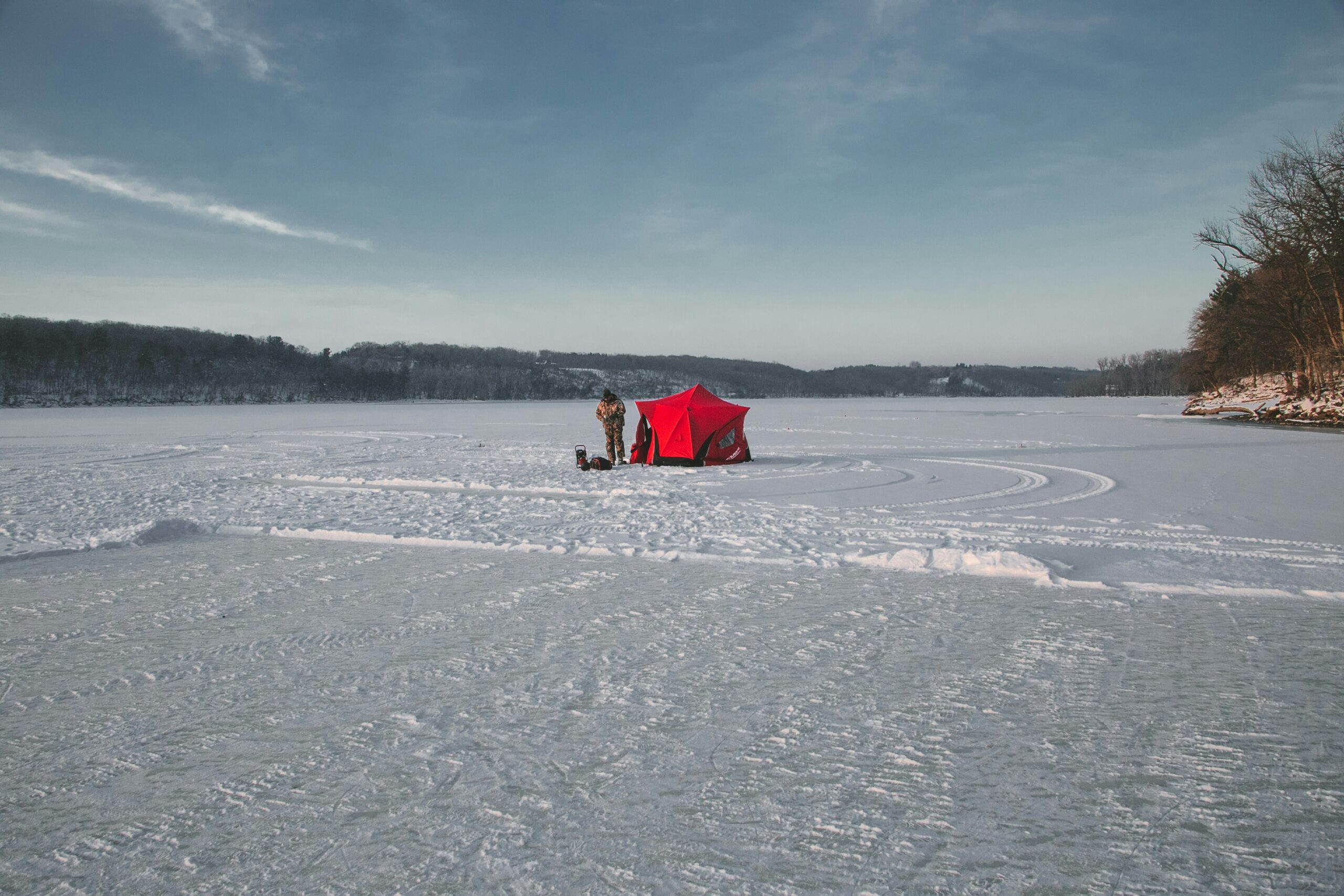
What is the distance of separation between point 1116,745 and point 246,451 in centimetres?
1868

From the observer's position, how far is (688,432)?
46.6 feet

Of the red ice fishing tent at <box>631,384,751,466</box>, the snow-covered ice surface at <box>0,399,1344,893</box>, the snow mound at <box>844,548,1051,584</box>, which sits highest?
the red ice fishing tent at <box>631,384,751,466</box>

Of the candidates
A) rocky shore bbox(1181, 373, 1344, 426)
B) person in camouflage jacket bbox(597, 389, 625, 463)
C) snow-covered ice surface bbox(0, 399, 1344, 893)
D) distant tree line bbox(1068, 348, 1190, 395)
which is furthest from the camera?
distant tree line bbox(1068, 348, 1190, 395)

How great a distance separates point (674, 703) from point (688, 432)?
35.7 feet

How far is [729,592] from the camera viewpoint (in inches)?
216

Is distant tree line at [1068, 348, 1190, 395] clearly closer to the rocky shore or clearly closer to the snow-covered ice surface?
the rocky shore

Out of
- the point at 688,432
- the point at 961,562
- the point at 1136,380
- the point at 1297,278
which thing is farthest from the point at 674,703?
the point at 1136,380

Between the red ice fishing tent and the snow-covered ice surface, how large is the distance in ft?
18.6

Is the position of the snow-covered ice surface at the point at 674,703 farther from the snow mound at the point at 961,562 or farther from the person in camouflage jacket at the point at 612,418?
the person in camouflage jacket at the point at 612,418

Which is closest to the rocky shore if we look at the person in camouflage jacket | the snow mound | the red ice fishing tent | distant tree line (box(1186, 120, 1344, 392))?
distant tree line (box(1186, 120, 1344, 392))

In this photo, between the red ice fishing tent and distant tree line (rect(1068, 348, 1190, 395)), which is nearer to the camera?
the red ice fishing tent

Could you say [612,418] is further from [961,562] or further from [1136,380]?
[1136,380]

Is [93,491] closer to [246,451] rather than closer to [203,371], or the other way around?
[246,451]

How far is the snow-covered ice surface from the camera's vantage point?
2.33 metres
